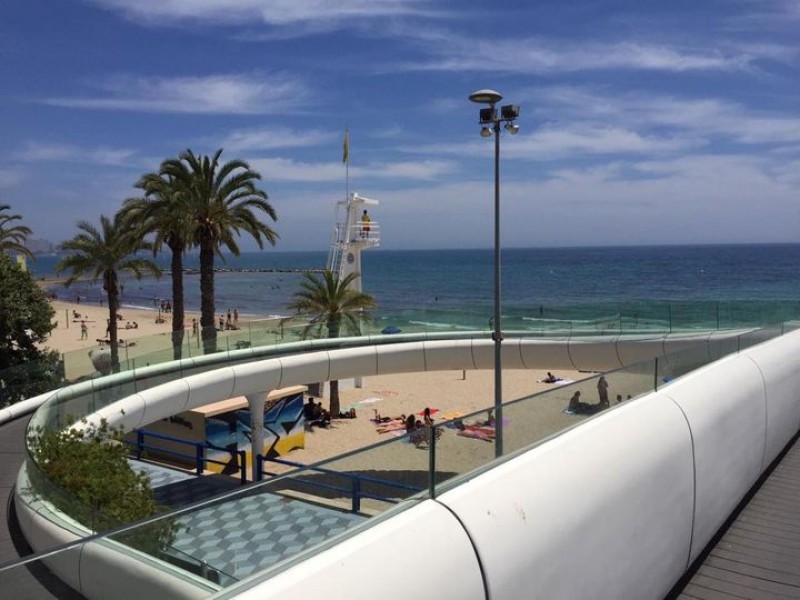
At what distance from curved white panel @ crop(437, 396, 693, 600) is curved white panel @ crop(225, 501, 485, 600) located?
145 millimetres

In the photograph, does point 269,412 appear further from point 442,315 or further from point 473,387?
point 473,387

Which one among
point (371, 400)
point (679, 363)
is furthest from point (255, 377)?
point (679, 363)

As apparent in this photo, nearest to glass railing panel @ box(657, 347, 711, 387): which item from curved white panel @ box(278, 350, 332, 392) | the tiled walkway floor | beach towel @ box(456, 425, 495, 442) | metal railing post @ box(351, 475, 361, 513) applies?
beach towel @ box(456, 425, 495, 442)

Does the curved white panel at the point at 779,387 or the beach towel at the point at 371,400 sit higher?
the curved white panel at the point at 779,387

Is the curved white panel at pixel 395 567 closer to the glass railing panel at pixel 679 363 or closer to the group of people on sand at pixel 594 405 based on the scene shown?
the group of people on sand at pixel 594 405

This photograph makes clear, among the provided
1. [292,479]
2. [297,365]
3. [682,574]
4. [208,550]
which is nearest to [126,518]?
[208,550]

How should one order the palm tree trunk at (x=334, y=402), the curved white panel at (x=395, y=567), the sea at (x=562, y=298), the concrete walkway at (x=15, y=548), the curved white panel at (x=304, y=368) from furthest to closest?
the palm tree trunk at (x=334, y=402) → the sea at (x=562, y=298) → the curved white panel at (x=304, y=368) → the concrete walkway at (x=15, y=548) → the curved white panel at (x=395, y=567)

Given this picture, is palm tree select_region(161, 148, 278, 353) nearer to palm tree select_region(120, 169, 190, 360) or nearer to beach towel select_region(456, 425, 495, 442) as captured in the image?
palm tree select_region(120, 169, 190, 360)

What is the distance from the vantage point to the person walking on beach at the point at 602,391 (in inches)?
231

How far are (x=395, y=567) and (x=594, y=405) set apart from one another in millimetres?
3091

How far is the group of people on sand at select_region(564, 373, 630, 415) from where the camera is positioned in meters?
5.32

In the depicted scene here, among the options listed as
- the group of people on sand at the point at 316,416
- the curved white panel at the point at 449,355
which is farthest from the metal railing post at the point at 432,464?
the group of people on sand at the point at 316,416

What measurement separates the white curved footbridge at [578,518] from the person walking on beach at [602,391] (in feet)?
1.07

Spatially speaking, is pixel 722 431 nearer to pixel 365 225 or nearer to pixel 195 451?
pixel 195 451
